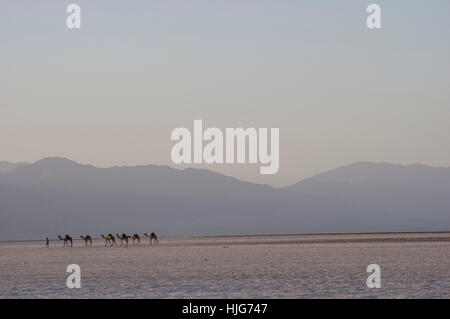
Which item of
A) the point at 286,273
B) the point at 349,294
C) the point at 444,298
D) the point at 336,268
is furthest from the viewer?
the point at 336,268

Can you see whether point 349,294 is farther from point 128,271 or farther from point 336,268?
point 128,271

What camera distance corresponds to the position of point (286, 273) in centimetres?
3916

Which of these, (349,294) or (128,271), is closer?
(349,294)

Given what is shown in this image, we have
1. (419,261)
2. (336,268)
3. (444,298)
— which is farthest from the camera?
(419,261)

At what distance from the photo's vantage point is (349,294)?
95.7ft

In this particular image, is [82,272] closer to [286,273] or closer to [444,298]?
[286,273]
